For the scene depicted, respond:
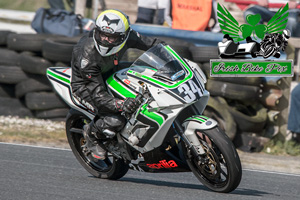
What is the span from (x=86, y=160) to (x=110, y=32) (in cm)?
163

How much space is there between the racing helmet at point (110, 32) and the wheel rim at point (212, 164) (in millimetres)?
1034

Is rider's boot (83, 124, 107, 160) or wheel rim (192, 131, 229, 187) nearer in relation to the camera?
wheel rim (192, 131, 229, 187)

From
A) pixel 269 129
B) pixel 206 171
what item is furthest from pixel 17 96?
pixel 206 171

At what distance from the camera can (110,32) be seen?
4703 mm

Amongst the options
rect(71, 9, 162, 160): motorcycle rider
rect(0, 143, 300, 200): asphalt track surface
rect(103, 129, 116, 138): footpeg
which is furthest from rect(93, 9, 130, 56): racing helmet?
rect(0, 143, 300, 200): asphalt track surface

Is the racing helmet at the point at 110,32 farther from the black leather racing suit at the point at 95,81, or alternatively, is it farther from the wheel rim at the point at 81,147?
the wheel rim at the point at 81,147

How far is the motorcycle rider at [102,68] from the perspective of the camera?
4.73m

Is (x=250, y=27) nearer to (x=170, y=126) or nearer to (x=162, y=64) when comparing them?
(x=162, y=64)

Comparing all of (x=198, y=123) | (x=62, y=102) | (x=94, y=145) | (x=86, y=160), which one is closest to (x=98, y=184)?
(x=94, y=145)

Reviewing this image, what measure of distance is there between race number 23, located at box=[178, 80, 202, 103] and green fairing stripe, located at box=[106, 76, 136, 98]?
1.57 ft

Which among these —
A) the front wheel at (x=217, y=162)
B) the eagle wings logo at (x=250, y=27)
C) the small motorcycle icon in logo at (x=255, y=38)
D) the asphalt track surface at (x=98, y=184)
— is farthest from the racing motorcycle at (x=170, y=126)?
the eagle wings logo at (x=250, y=27)

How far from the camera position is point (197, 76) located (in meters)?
4.81

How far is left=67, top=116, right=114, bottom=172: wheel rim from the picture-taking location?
5664mm

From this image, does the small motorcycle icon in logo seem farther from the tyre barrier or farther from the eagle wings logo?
the tyre barrier
